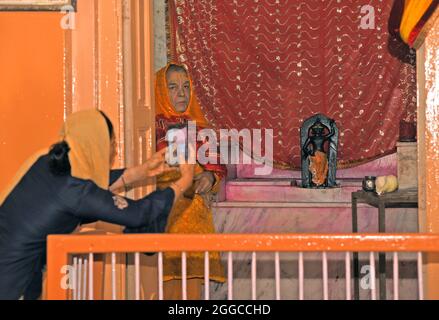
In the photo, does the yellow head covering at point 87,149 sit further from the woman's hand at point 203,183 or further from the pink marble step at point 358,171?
the pink marble step at point 358,171

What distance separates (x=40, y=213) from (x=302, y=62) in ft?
11.6

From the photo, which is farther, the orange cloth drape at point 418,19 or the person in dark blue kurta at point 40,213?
the orange cloth drape at point 418,19

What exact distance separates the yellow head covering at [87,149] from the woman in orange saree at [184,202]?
1698 millimetres

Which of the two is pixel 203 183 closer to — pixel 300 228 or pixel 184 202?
pixel 184 202

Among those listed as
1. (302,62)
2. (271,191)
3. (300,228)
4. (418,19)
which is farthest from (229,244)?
(302,62)

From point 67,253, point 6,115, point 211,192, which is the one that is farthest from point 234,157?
point 67,253

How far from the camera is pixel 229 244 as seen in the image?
9.95 feet

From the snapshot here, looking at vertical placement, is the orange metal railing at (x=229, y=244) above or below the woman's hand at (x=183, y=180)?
below

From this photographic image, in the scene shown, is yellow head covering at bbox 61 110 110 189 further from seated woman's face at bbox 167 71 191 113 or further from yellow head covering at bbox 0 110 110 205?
seated woman's face at bbox 167 71 191 113

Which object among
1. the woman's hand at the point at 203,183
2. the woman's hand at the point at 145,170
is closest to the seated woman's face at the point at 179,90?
the woman's hand at the point at 203,183

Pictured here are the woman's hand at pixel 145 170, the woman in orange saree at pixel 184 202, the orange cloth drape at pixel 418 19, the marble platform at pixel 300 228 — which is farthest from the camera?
the marble platform at pixel 300 228

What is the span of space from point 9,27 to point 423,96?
6.23ft

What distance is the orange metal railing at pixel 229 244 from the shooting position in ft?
9.90
